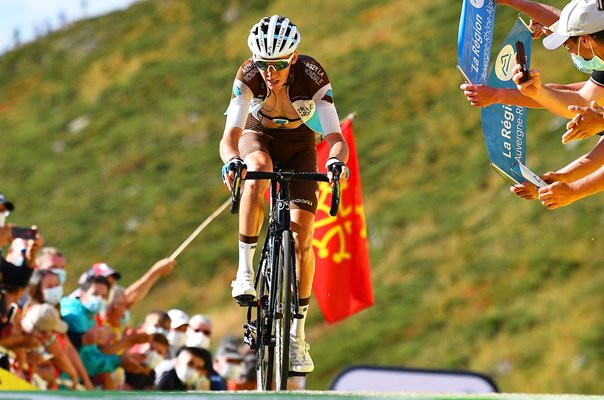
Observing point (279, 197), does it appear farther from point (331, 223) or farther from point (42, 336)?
point (331, 223)

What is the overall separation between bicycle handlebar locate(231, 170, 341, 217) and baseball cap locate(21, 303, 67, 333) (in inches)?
102

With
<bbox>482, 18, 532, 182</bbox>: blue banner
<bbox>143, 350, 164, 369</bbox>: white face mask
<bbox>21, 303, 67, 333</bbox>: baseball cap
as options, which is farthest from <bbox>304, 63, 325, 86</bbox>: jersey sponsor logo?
<bbox>143, 350, 164, 369</bbox>: white face mask

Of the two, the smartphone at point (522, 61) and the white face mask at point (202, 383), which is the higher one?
the smartphone at point (522, 61)

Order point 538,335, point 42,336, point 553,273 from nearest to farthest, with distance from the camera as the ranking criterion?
point 42,336 → point 538,335 → point 553,273

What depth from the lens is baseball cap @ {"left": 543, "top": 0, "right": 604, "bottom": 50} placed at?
8.92 m

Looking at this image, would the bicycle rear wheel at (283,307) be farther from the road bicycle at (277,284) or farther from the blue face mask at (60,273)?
the blue face mask at (60,273)

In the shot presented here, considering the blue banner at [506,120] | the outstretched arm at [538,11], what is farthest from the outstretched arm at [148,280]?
the outstretched arm at [538,11]

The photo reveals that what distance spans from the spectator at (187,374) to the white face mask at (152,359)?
0.64 ft

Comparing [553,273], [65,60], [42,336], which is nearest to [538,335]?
[553,273]

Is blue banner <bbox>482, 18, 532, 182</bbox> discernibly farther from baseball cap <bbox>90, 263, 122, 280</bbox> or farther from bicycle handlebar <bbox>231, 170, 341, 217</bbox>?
baseball cap <bbox>90, 263, 122, 280</bbox>

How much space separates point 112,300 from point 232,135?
12.2 feet

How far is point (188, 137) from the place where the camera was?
59188mm

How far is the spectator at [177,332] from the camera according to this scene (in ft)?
43.9

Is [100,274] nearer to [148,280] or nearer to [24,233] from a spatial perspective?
[148,280]
